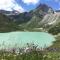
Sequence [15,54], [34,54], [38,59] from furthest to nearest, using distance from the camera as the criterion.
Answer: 1. [15,54]
2. [34,54]
3. [38,59]

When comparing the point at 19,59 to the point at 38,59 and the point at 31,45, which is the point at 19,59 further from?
the point at 31,45

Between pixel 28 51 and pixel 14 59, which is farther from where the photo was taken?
pixel 28 51

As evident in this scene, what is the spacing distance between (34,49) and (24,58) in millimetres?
1942

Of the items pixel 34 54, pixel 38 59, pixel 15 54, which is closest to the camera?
pixel 38 59

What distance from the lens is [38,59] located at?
13.9 m

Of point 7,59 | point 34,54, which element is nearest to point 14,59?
point 7,59

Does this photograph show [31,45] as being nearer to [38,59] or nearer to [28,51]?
[28,51]

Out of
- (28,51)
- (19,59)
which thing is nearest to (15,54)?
(28,51)

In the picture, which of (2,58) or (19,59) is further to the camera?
(2,58)

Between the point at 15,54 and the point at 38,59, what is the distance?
8.98 feet

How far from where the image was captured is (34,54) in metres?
15.0

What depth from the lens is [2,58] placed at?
15156 mm

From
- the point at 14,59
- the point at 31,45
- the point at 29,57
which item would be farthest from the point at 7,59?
the point at 31,45

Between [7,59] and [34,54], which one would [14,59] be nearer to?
[7,59]
